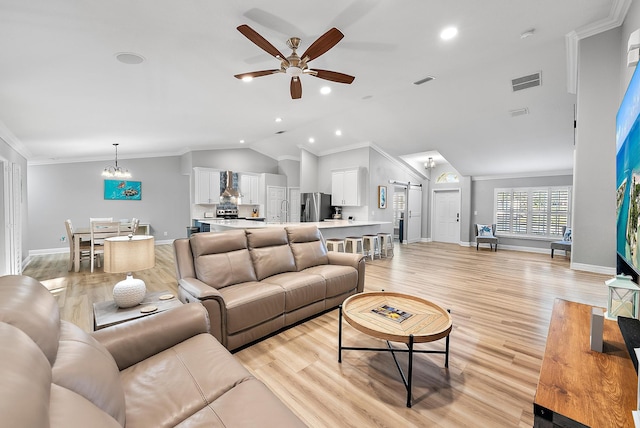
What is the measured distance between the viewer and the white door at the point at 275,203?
29.8 feet

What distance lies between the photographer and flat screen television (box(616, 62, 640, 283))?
1.35m

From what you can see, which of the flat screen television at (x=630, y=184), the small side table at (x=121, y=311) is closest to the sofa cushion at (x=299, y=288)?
the small side table at (x=121, y=311)

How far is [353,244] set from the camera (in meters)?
5.76

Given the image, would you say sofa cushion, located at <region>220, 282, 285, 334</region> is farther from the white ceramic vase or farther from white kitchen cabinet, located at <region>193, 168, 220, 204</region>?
white kitchen cabinet, located at <region>193, 168, 220, 204</region>

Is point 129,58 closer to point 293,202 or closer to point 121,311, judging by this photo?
point 121,311

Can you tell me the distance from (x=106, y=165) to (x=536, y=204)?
12.0 meters

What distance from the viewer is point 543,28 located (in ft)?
10.3

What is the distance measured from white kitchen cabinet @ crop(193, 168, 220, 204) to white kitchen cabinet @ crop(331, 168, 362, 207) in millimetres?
3514

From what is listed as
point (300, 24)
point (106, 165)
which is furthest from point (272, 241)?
point (106, 165)

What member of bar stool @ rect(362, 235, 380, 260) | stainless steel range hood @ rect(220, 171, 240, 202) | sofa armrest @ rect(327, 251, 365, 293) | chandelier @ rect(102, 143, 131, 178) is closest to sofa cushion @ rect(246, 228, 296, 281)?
sofa armrest @ rect(327, 251, 365, 293)

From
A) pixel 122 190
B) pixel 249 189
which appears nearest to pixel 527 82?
pixel 249 189

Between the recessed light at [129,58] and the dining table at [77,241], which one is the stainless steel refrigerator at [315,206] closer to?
the dining table at [77,241]

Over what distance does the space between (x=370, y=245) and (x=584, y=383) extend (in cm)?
518

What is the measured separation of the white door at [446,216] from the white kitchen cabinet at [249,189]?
20.0ft
